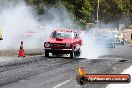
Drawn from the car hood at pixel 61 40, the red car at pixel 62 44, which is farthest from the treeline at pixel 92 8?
the car hood at pixel 61 40

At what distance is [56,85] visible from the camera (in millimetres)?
10914

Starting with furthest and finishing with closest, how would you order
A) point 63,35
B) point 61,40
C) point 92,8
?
point 92,8
point 63,35
point 61,40

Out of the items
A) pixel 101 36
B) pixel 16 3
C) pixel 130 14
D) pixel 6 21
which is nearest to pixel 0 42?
pixel 101 36

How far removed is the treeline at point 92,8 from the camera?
213ft

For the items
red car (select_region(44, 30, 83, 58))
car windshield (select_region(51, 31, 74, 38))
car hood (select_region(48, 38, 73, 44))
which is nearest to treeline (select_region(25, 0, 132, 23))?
car windshield (select_region(51, 31, 74, 38))

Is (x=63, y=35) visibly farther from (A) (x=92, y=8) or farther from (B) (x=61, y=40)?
(A) (x=92, y=8)

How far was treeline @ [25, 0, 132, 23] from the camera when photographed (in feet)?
213

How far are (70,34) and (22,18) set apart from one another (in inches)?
1278

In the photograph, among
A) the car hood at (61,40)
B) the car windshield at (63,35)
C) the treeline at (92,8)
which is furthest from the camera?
the treeline at (92,8)

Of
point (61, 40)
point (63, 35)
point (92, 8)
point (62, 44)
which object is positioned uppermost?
point (92, 8)

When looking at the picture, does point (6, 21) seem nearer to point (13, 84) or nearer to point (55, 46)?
point (55, 46)

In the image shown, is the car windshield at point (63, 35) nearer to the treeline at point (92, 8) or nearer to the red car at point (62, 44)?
the red car at point (62, 44)

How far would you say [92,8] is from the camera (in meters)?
109

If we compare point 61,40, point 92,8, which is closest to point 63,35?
point 61,40
